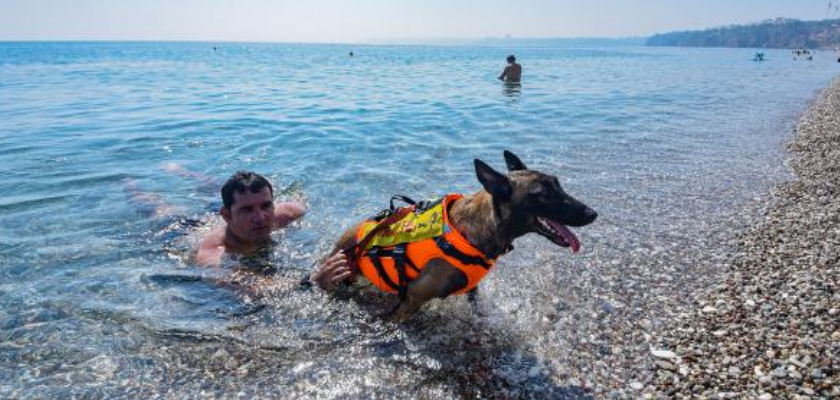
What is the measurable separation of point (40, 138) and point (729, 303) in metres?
18.5

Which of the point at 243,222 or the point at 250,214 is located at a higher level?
the point at 250,214

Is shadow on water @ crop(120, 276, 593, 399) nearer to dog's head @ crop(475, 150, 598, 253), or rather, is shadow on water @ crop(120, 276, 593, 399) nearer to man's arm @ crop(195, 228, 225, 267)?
dog's head @ crop(475, 150, 598, 253)

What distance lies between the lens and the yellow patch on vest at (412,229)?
5.54 meters

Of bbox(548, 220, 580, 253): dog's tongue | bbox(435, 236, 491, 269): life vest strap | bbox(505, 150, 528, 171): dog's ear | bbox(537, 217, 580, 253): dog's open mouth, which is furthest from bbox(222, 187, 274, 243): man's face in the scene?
bbox(548, 220, 580, 253): dog's tongue

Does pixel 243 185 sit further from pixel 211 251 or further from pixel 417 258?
pixel 417 258

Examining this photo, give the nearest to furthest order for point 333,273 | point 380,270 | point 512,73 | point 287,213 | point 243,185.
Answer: point 380,270, point 333,273, point 243,185, point 287,213, point 512,73

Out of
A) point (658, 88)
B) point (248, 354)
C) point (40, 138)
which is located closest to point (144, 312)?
point (248, 354)

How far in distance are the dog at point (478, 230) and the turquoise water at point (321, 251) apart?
593 millimetres

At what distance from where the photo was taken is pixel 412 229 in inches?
225

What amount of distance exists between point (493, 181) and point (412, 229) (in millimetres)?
1112

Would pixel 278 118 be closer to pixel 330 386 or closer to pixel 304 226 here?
pixel 304 226

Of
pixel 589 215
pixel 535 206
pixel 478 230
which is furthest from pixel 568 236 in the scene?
pixel 478 230

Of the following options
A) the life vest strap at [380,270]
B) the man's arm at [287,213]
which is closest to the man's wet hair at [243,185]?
the man's arm at [287,213]

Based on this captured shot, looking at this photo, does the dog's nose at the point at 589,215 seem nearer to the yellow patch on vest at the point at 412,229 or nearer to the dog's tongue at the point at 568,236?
the dog's tongue at the point at 568,236
